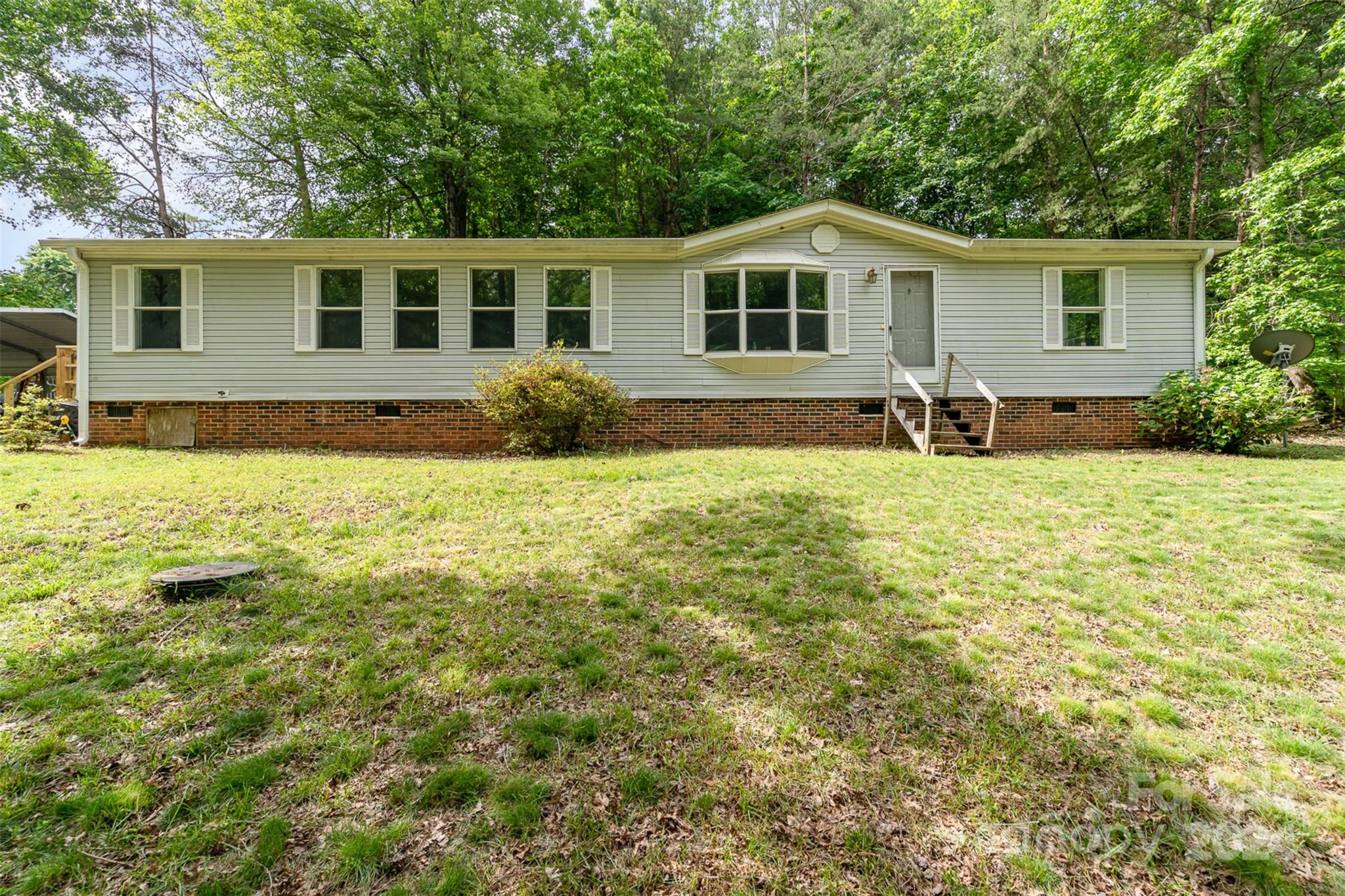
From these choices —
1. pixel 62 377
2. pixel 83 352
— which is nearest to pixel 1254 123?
pixel 83 352

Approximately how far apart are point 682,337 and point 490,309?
10.8 feet

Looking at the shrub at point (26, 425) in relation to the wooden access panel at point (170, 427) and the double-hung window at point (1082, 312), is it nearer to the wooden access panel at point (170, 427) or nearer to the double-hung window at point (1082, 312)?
the wooden access panel at point (170, 427)

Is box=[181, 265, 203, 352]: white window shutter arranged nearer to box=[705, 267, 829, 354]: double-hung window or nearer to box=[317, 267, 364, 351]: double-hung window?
box=[317, 267, 364, 351]: double-hung window

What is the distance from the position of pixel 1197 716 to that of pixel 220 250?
481 inches

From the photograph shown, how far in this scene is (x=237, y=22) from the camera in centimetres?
1292

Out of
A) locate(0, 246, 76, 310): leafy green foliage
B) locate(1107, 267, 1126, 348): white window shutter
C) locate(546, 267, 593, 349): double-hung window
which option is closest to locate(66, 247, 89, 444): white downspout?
locate(546, 267, 593, 349): double-hung window

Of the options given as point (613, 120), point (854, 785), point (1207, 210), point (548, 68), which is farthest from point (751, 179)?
point (854, 785)

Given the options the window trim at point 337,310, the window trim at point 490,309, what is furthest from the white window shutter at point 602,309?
the window trim at point 337,310

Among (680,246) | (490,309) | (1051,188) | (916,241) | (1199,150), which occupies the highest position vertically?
(1051,188)

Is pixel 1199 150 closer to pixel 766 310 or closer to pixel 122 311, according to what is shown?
pixel 766 310

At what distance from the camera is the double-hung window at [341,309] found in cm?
888

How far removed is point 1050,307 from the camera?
9156 mm

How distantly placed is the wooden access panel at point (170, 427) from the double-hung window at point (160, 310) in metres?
1.08

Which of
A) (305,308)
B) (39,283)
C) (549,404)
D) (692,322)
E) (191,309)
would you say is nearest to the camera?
(549,404)
